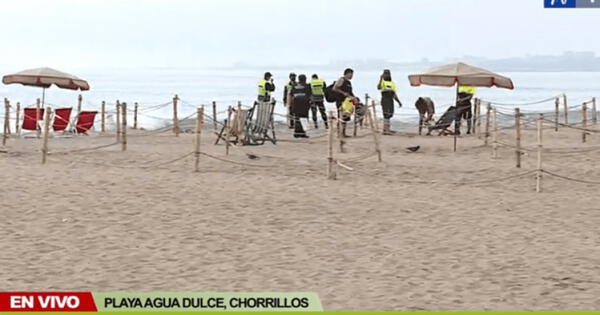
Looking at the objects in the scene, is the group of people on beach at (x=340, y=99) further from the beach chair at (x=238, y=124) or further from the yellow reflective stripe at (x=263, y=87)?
the beach chair at (x=238, y=124)

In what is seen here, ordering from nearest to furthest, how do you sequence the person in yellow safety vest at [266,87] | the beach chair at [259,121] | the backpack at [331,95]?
the beach chair at [259,121], the backpack at [331,95], the person in yellow safety vest at [266,87]

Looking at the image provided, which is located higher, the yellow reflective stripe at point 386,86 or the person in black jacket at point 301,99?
the yellow reflective stripe at point 386,86

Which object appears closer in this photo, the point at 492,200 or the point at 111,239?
the point at 111,239

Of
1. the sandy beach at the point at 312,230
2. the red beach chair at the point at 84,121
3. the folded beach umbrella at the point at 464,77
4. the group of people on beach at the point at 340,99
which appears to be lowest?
the sandy beach at the point at 312,230

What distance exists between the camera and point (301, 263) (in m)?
6.80

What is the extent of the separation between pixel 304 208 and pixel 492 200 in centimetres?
232

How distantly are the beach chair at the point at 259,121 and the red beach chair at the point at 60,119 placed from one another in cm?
486

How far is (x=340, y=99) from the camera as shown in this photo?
731 inches

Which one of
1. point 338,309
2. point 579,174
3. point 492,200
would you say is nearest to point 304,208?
point 492,200

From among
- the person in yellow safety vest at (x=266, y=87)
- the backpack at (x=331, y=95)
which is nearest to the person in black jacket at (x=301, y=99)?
the backpack at (x=331, y=95)

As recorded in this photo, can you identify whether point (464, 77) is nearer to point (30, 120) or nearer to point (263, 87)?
point (263, 87)

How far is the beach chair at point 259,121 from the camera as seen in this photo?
16.9 meters

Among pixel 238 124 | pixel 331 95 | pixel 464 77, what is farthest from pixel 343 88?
pixel 238 124

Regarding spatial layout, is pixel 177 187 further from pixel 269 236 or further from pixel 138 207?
pixel 269 236
